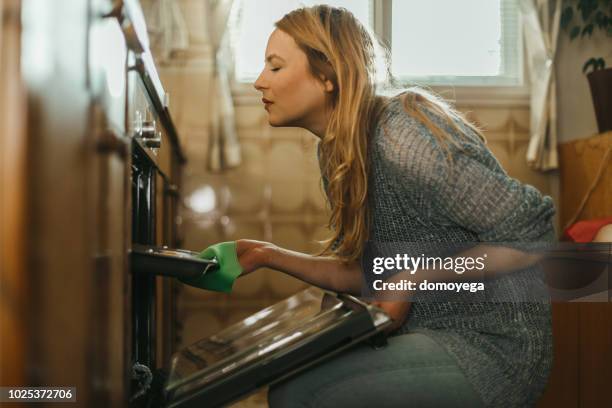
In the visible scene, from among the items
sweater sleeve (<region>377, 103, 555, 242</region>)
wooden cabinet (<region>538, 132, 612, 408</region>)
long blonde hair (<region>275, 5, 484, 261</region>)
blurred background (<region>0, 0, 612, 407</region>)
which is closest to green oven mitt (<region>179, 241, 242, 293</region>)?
long blonde hair (<region>275, 5, 484, 261</region>)

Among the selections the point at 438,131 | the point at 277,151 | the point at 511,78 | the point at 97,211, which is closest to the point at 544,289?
the point at 438,131

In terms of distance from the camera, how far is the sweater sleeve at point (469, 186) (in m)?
0.65

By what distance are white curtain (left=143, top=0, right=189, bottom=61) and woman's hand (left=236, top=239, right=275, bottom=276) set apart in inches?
39.5

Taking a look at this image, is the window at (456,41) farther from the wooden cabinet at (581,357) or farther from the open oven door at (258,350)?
the open oven door at (258,350)

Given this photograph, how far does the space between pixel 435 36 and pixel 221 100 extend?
0.66 metres

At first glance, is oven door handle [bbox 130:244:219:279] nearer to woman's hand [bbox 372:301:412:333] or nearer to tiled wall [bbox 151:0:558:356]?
woman's hand [bbox 372:301:412:333]

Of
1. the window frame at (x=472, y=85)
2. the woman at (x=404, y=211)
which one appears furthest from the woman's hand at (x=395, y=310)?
the window frame at (x=472, y=85)

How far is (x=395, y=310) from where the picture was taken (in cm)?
67

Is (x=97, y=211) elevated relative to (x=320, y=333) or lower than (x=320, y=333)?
elevated

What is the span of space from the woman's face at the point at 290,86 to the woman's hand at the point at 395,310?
9.5 inches

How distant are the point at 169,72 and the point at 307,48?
3.72 feet

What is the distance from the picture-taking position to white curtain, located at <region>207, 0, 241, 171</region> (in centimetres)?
183

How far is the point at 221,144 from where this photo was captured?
6.07ft

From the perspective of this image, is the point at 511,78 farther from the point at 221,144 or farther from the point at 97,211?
the point at 97,211
